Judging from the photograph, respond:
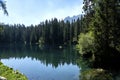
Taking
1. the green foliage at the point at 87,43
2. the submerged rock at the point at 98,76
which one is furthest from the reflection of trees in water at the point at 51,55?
the submerged rock at the point at 98,76

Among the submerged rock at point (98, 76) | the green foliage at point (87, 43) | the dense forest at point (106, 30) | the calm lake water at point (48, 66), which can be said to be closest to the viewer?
the submerged rock at point (98, 76)

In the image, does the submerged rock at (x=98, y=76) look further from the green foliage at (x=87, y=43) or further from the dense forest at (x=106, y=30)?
the green foliage at (x=87, y=43)

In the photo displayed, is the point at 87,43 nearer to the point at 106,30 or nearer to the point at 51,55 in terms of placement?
the point at 106,30

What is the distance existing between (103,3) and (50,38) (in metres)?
99.0

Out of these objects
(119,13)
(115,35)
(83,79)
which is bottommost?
(83,79)

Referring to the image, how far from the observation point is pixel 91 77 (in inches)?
1355

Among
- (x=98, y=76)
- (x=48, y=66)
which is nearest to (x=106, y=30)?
(x=98, y=76)

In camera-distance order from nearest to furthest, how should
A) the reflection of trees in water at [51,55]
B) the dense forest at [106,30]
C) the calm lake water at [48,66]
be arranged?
the calm lake water at [48,66], the dense forest at [106,30], the reflection of trees in water at [51,55]

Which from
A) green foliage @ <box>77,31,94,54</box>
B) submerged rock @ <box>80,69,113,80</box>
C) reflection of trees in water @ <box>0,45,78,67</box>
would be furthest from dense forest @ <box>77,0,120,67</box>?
reflection of trees in water @ <box>0,45,78,67</box>

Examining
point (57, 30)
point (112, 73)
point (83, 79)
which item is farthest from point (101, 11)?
point (57, 30)

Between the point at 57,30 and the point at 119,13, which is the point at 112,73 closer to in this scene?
the point at 119,13

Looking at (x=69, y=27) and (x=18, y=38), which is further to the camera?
(x=18, y=38)

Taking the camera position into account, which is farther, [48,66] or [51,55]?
[51,55]

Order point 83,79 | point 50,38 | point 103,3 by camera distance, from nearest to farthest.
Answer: point 83,79 → point 103,3 → point 50,38
